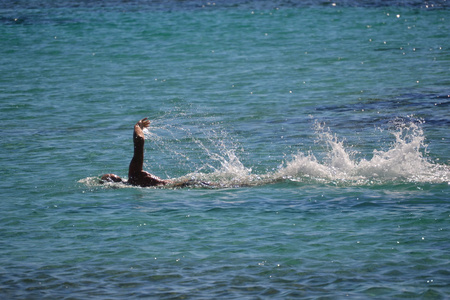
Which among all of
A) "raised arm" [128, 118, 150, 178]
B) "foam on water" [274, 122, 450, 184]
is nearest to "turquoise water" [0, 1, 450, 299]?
"foam on water" [274, 122, 450, 184]

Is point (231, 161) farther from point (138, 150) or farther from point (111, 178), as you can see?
point (111, 178)

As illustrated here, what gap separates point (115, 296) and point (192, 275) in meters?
1.10

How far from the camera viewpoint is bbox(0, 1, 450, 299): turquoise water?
9359mm

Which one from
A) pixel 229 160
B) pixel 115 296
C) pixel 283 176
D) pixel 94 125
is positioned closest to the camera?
pixel 115 296

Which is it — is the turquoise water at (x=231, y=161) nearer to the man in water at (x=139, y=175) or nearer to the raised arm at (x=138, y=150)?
Result: the man in water at (x=139, y=175)

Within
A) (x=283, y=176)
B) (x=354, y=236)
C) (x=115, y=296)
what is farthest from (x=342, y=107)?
(x=115, y=296)

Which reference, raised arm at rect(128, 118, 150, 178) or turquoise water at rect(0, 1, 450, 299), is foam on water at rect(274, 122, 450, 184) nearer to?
turquoise water at rect(0, 1, 450, 299)

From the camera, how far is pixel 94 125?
19.9 meters

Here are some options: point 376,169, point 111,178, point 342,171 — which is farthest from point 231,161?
point 376,169

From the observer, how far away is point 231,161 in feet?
48.5

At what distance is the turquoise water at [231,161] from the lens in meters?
9.36

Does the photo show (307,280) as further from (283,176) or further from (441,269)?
(283,176)

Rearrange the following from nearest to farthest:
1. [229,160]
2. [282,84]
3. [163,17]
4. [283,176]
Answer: [283,176] → [229,160] → [282,84] → [163,17]

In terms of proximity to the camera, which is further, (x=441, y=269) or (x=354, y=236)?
(x=354, y=236)
